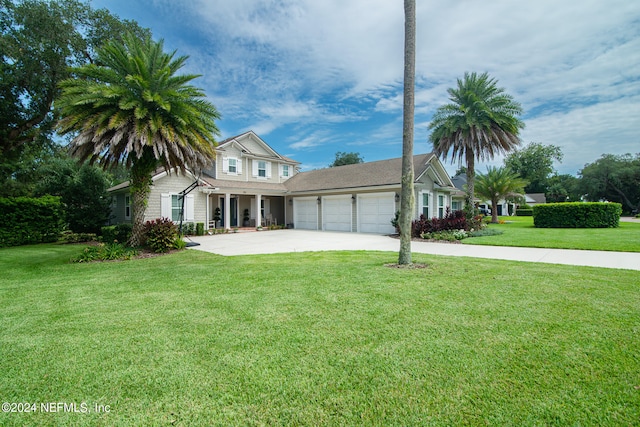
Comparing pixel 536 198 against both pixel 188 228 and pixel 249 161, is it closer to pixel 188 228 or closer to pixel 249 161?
pixel 249 161

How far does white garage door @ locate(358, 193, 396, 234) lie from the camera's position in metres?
17.3

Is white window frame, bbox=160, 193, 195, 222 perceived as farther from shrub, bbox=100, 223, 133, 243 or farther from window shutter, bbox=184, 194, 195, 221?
shrub, bbox=100, 223, 133, 243

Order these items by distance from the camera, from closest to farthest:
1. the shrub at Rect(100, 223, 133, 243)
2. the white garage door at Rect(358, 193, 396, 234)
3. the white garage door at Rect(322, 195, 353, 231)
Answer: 1. the shrub at Rect(100, 223, 133, 243)
2. the white garage door at Rect(358, 193, 396, 234)
3. the white garage door at Rect(322, 195, 353, 231)

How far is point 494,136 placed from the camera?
16203 millimetres

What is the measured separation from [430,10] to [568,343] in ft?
26.6

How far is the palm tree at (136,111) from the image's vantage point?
8961 mm

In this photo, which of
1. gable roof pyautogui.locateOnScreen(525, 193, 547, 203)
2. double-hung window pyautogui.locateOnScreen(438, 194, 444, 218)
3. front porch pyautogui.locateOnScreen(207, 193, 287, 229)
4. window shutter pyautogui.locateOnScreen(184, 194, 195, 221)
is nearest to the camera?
window shutter pyautogui.locateOnScreen(184, 194, 195, 221)

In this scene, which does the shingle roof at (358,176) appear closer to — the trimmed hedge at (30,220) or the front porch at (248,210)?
the front porch at (248,210)

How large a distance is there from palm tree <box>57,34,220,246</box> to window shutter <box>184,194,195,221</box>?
250 inches

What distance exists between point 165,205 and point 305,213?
30.5 feet

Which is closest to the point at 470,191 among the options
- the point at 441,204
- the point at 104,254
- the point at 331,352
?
the point at 441,204

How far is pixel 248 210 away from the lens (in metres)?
23.0

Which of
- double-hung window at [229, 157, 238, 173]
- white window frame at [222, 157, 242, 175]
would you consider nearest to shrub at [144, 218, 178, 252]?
white window frame at [222, 157, 242, 175]

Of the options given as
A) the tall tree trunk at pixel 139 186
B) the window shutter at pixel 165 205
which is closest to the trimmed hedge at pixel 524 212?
the window shutter at pixel 165 205
